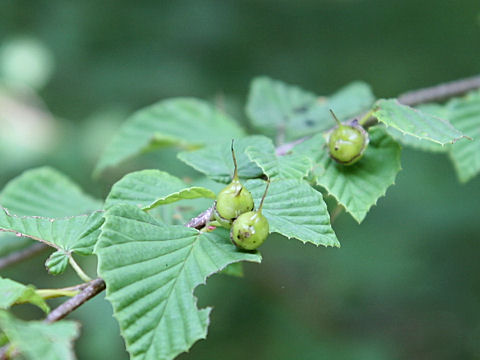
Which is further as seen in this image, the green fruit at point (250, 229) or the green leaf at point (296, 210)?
the green leaf at point (296, 210)

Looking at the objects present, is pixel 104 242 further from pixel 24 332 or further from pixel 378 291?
pixel 378 291

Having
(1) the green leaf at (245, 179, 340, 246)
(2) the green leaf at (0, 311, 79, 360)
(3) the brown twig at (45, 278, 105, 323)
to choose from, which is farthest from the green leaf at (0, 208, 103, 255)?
(1) the green leaf at (245, 179, 340, 246)

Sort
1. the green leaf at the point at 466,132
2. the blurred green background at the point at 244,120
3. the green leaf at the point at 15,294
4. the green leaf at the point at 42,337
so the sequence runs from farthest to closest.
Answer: the blurred green background at the point at 244,120 → the green leaf at the point at 466,132 → the green leaf at the point at 15,294 → the green leaf at the point at 42,337

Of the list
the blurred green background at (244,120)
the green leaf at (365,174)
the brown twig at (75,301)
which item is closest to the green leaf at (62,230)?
the brown twig at (75,301)

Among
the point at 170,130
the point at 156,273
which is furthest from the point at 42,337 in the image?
the point at 170,130

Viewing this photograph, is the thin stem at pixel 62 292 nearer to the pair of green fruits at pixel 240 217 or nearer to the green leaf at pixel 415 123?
the pair of green fruits at pixel 240 217

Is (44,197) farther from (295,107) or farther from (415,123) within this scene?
(415,123)

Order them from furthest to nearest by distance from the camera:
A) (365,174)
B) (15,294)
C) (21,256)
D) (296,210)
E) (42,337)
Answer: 1. (21,256)
2. (365,174)
3. (296,210)
4. (15,294)
5. (42,337)
